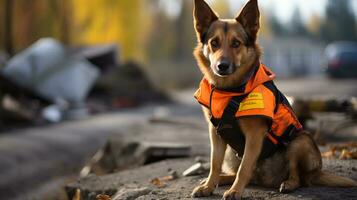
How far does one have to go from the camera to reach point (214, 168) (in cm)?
603

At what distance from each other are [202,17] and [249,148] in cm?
132

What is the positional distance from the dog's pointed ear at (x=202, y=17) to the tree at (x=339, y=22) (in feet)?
Result: 248

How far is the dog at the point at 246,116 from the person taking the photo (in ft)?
18.8

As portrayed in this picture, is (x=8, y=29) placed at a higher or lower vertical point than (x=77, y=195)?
higher

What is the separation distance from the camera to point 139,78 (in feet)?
89.6

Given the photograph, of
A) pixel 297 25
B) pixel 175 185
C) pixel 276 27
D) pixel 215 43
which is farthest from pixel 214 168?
pixel 297 25

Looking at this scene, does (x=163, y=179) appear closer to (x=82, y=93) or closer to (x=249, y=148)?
(x=249, y=148)

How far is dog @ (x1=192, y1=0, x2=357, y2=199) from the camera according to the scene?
18.8 feet

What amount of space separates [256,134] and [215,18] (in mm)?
1175

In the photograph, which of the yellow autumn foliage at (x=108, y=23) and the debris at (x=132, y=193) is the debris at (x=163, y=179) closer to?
the debris at (x=132, y=193)

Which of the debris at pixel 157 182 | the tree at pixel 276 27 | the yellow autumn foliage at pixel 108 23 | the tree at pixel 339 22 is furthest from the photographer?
the tree at pixel 276 27

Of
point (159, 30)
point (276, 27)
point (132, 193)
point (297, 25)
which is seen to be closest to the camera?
point (132, 193)

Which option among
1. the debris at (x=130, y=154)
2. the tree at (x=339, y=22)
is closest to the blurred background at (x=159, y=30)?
the tree at (x=339, y=22)

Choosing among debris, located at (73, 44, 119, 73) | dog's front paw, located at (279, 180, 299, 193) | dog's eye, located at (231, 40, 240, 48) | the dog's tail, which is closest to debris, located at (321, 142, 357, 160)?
the dog's tail
